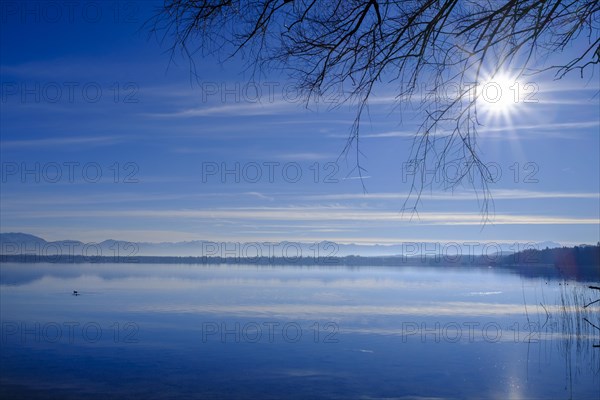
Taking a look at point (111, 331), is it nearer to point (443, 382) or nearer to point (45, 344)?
point (45, 344)

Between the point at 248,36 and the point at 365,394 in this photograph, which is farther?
the point at 365,394

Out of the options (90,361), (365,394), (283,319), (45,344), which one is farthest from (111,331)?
(365,394)

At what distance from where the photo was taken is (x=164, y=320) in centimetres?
1636

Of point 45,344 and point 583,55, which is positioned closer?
point 583,55

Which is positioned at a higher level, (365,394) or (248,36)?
(248,36)

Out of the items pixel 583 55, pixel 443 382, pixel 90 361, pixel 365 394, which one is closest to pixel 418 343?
pixel 443 382

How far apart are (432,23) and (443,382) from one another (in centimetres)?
736

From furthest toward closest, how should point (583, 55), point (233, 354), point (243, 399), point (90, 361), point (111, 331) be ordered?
1. point (111, 331)
2. point (233, 354)
3. point (90, 361)
4. point (243, 399)
5. point (583, 55)

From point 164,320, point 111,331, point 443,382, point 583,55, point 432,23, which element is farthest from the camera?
point 164,320

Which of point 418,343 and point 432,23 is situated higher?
point 432,23

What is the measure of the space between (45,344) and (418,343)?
307 inches

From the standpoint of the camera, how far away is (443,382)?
9492mm

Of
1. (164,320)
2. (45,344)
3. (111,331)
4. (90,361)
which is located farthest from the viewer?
(164,320)

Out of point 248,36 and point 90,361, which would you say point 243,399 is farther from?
point 248,36
